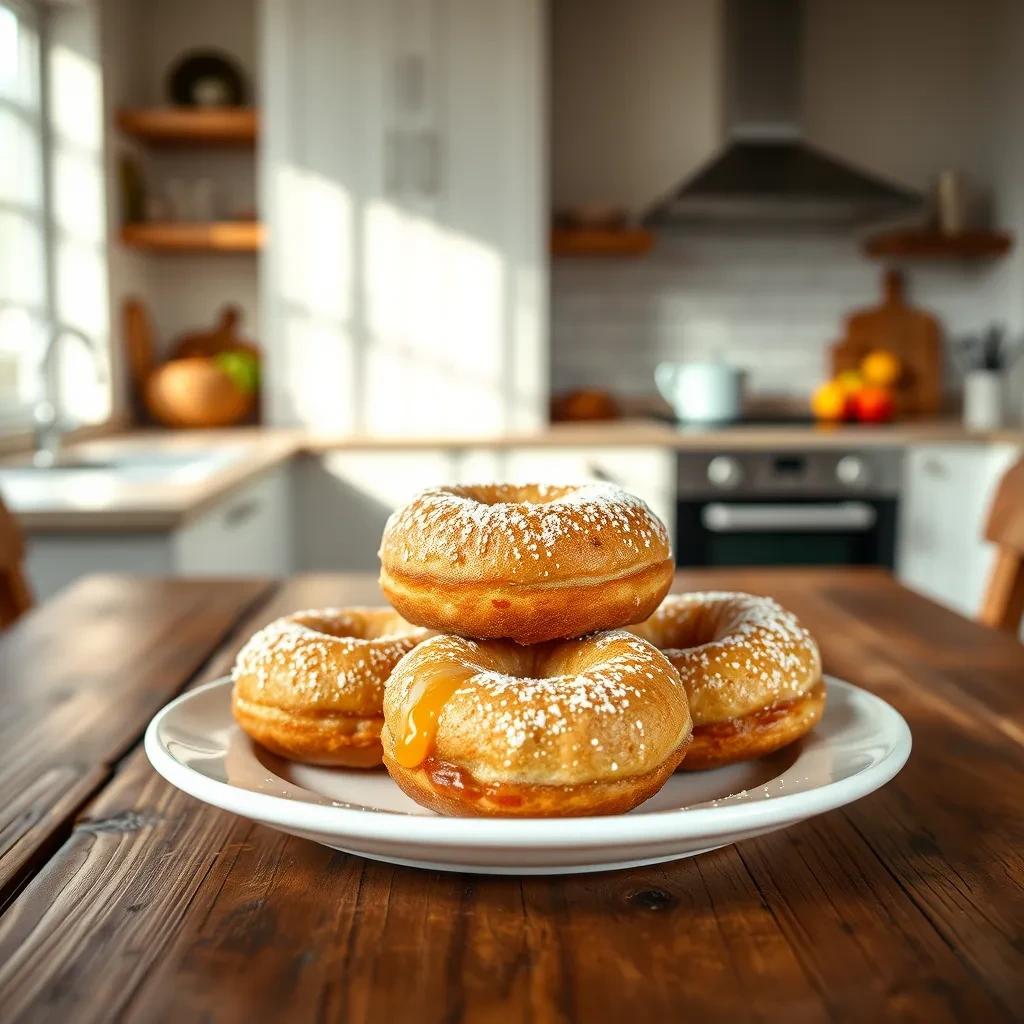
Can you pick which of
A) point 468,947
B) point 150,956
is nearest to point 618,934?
point 468,947

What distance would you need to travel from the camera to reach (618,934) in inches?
23.3

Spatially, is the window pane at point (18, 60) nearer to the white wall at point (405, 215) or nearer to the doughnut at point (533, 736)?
the white wall at point (405, 215)

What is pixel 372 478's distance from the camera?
11.5 ft

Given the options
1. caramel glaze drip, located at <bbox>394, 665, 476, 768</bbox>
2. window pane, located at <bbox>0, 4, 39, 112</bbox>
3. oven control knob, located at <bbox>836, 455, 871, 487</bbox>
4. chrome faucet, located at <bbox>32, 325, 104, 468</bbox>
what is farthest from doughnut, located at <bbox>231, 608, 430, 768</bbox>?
window pane, located at <bbox>0, 4, 39, 112</bbox>

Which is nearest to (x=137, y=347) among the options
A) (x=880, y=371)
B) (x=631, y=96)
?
(x=631, y=96)

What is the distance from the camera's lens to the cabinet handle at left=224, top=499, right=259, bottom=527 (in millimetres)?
2548

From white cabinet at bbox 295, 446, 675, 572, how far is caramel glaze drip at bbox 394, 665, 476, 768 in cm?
285

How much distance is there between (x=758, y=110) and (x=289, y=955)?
151 inches

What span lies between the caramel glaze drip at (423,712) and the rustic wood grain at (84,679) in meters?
0.22

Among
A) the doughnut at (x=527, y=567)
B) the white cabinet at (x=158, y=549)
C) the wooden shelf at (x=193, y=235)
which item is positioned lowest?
the white cabinet at (x=158, y=549)

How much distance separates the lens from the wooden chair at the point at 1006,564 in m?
1.57

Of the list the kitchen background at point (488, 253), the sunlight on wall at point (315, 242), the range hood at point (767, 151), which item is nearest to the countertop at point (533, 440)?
the kitchen background at point (488, 253)

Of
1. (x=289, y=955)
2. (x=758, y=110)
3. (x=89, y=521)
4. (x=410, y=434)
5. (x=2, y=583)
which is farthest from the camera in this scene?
(x=758, y=110)

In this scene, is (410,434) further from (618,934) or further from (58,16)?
(618,934)
